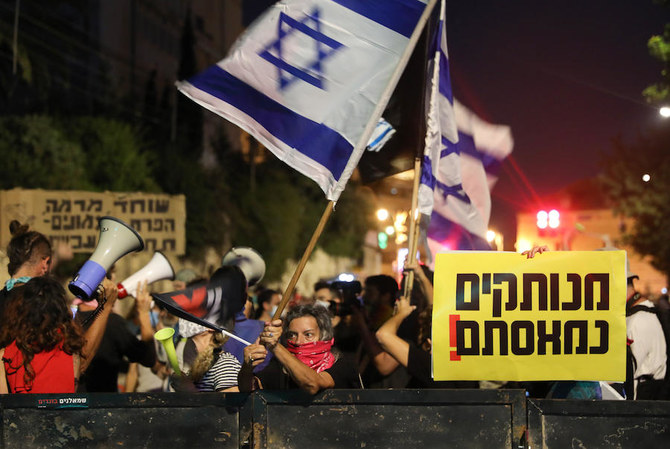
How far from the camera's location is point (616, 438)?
12.3 ft

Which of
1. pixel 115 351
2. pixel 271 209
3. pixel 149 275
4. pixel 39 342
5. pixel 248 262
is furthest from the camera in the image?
pixel 271 209

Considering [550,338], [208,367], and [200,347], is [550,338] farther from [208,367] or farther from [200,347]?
[200,347]

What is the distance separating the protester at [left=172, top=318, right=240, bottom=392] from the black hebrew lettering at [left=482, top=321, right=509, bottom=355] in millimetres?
1394

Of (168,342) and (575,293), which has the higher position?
(575,293)

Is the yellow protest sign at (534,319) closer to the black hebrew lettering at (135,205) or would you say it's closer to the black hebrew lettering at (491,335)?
the black hebrew lettering at (491,335)

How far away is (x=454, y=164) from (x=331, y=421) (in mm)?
3103

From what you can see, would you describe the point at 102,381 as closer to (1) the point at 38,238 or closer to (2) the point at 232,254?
(1) the point at 38,238

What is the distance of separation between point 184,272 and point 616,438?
21.3 feet

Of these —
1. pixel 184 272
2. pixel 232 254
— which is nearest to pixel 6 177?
pixel 184 272

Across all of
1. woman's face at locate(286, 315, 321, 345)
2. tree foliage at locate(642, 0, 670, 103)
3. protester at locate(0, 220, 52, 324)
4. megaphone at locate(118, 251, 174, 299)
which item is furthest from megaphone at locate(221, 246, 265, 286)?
tree foliage at locate(642, 0, 670, 103)

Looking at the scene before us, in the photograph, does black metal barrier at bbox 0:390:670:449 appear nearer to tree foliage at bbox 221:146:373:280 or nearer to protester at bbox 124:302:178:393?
protester at bbox 124:302:178:393

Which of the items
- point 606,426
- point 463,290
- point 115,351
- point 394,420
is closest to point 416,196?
point 463,290

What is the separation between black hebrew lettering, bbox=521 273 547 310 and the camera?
162 inches

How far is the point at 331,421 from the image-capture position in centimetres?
383
